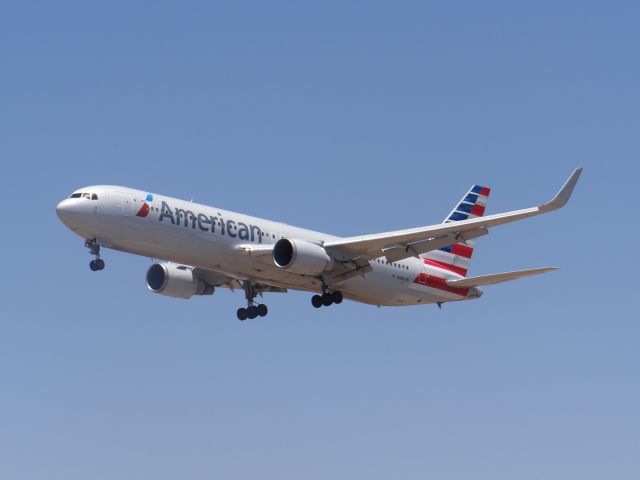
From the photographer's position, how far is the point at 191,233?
162 ft

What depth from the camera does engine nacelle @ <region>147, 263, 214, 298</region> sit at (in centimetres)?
5647

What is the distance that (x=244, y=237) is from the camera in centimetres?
5100

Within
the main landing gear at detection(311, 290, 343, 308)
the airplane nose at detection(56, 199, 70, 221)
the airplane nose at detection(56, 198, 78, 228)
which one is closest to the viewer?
the airplane nose at detection(56, 198, 78, 228)

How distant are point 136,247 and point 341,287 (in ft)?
31.6

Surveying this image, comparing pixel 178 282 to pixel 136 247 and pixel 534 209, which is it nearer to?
pixel 136 247

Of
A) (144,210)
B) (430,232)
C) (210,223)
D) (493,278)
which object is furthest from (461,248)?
(144,210)

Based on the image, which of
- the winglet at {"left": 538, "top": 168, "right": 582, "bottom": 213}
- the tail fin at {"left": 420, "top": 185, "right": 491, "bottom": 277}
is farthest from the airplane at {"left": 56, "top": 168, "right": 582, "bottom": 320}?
the tail fin at {"left": 420, "top": 185, "right": 491, "bottom": 277}

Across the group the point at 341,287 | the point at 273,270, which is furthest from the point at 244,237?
the point at 341,287

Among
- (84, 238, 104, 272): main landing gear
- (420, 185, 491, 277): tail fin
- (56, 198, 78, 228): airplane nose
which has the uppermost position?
(420, 185, 491, 277): tail fin

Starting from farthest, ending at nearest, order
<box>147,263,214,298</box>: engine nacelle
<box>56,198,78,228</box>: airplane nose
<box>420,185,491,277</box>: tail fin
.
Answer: <box>420,185,491,277</box>: tail fin < <box>147,263,214,298</box>: engine nacelle < <box>56,198,78,228</box>: airplane nose

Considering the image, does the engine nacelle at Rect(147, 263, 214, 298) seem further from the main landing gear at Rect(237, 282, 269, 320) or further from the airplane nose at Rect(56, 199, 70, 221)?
the airplane nose at Rect(56, 199, 70, 221)

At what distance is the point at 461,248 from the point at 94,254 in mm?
18946

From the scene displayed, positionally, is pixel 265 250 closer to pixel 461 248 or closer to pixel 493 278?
pixel 493 278

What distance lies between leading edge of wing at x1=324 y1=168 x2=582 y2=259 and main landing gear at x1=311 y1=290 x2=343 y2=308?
208 centimetres
